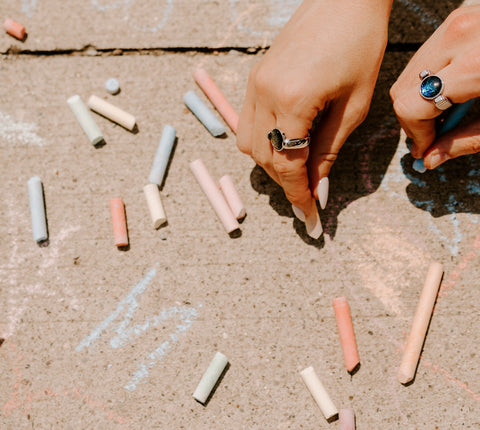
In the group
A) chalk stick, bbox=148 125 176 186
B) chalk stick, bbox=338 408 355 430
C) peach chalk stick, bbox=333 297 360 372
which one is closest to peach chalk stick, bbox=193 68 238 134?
chalk stick, bbox=148 125 176 186

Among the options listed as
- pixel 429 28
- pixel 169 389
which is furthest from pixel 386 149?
pixel 169 389

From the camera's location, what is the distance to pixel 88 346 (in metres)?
2.11

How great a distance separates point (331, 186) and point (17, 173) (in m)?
1.58

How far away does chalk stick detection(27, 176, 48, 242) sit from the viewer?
2.19 m

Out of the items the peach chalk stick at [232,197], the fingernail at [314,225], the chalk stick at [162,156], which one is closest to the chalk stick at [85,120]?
the chalk stick at [162,156]

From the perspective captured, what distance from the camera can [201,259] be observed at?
7.15ft

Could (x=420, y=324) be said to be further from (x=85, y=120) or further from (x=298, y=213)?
(x=85, y=120)

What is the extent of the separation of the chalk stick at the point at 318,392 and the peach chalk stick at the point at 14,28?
2236 mm

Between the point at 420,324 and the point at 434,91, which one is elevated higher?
the point at 434,91

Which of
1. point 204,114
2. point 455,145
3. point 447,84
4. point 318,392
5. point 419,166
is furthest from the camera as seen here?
point 204,114

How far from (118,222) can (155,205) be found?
192 mm

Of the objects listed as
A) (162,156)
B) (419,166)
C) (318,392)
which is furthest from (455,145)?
(162,156)

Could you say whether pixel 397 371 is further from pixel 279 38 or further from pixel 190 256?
pixel 279 38

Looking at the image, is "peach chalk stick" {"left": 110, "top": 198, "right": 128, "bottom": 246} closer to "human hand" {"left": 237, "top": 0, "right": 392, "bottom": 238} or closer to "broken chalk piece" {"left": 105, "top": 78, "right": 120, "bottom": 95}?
"broken chalk piece" {"left": 105, "top": 78, "right": 120, "bottom": 95}
